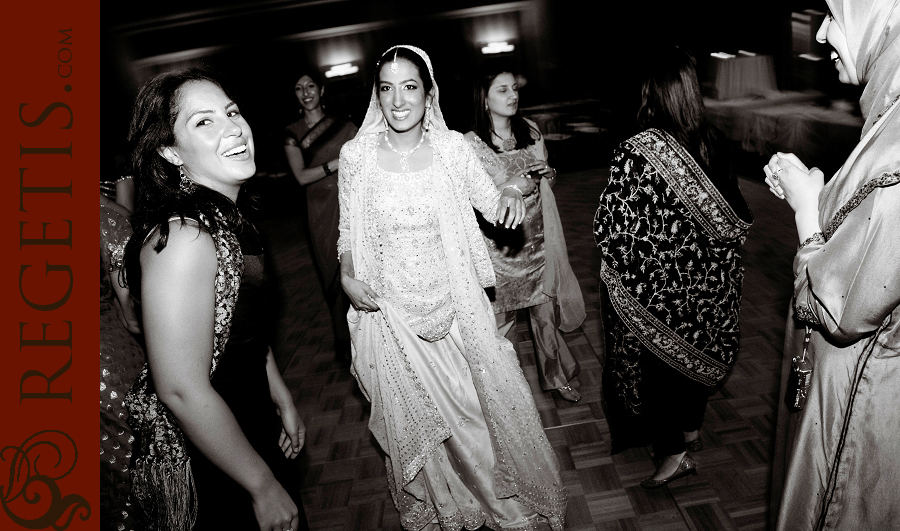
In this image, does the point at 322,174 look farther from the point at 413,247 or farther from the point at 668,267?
the point at 668,267

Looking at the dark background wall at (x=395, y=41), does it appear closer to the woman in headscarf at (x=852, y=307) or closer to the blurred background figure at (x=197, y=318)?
the blurred background figure at (x=197, y=318)

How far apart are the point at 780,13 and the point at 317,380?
24.2 feet

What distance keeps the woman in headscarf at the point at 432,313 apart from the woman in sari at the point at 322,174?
1478mm

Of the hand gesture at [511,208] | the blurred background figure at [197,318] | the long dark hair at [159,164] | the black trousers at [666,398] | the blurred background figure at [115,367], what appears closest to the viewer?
the blurred background figure at [197,318]

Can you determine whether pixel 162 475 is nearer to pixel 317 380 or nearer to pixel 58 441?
pixel 58 441

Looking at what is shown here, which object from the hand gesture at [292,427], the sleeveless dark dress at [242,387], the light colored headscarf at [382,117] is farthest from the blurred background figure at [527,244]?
the sleeveless dark dress at [242,387]

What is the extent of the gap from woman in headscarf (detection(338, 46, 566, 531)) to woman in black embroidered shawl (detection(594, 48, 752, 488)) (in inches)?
18.8

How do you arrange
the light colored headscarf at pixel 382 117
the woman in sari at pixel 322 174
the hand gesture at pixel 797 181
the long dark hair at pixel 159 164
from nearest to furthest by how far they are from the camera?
the long dark hair at pixel 159 164
the hand gesture at pixel 797 181
the light colored headscarf at pixel 382 117
the woman in sari at pixel 322 174

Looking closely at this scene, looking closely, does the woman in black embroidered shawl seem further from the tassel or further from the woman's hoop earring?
the tassel

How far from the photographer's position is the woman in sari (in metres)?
3.52

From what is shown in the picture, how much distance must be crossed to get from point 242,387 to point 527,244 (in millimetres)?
1968

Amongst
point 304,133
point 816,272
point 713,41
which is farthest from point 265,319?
point 713,41

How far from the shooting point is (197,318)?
1.00 meters

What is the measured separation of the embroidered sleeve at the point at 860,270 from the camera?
101 centimetres
